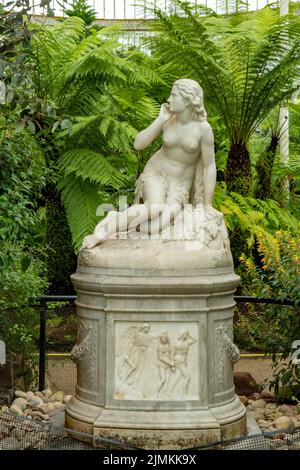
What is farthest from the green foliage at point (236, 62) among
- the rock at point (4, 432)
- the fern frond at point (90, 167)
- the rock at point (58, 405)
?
the rock at point (4, 432)

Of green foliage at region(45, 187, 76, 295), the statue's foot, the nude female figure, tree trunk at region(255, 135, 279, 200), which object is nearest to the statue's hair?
the nude female figure

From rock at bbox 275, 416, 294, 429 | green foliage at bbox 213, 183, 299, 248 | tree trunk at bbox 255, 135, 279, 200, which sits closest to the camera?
rock at bbox 275, 416, 294, 429

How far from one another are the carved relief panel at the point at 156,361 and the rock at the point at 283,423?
1.12 m

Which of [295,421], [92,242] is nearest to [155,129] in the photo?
[92,242]

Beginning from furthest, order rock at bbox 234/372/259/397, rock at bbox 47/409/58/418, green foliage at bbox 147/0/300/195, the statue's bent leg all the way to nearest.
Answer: green foliage at bbox 147/0/300/195 < rock at bbox 234/372/259/397 < rock at bbox 47/409/58/418 < the statue's bent leg

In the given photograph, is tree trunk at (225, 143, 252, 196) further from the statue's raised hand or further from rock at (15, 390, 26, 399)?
the statue's raised hand

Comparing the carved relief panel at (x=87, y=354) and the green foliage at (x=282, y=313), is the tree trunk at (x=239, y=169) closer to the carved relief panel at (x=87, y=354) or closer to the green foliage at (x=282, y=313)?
the green foliage at (x=282, y=313)

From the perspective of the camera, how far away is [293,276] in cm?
636

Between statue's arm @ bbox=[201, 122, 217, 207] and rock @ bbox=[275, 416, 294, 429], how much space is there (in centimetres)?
188

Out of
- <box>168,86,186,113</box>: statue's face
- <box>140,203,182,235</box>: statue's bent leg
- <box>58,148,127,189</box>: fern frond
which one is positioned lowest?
<box>58,148,127,189</box>: fern frond

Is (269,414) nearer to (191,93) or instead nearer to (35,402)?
(35,402)

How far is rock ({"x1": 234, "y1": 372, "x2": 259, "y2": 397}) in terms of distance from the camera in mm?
7033
